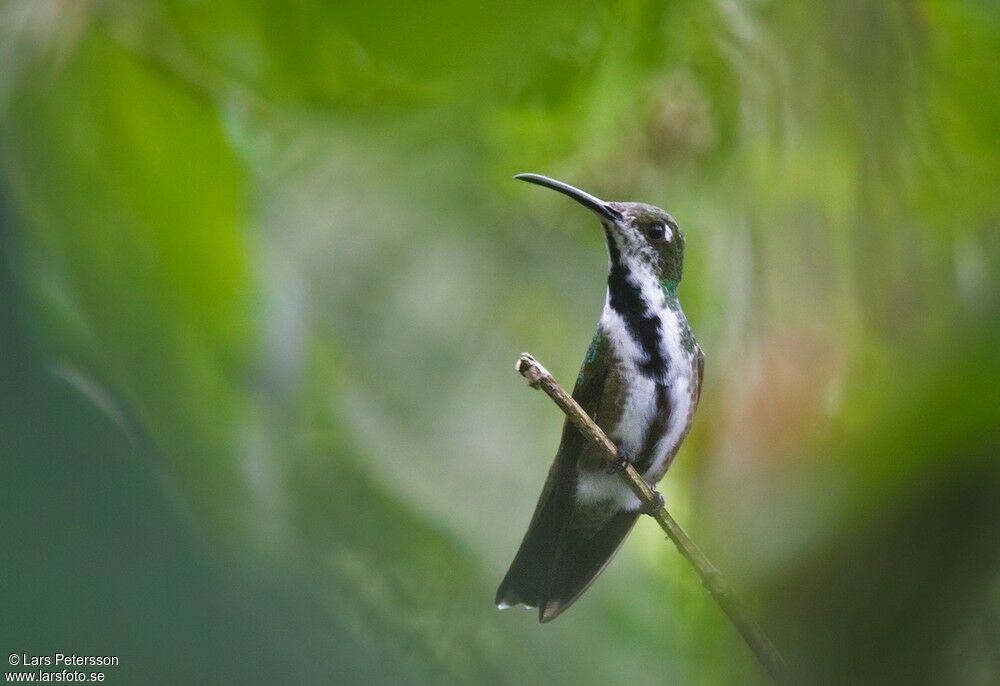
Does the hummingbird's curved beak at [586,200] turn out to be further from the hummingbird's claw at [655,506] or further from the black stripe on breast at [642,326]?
the hummingbird's claw at [655,506]

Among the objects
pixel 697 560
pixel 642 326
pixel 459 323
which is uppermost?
pixel 459 323

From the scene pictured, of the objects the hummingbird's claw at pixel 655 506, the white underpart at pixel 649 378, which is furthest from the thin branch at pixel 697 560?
the white underpart at pixel 649 378

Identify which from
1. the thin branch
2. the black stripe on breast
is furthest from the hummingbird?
the thin branch

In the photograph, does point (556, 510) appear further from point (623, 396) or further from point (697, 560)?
point (697, 560)

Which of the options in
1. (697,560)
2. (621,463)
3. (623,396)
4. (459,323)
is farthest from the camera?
(459,323)

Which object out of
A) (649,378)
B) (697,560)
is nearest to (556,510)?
(649,378)

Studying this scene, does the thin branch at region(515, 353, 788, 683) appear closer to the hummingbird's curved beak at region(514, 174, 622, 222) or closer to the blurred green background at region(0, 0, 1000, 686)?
the blurred green background at region(0, 0, 1000, 686)

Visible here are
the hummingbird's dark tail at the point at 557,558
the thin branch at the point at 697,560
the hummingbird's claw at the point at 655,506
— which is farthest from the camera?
the hummingbird's dark tail at the point at 557,558
